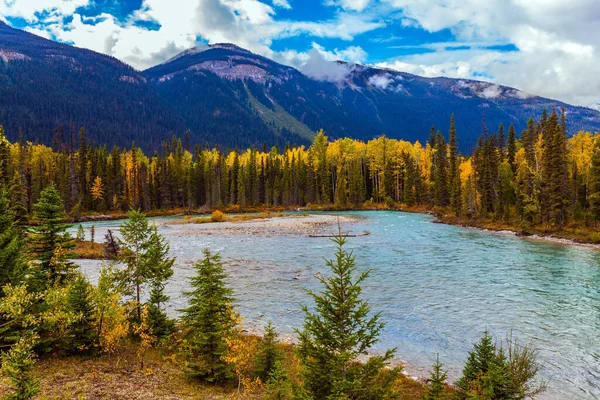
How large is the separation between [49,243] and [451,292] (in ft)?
86.2

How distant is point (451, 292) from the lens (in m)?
28.6

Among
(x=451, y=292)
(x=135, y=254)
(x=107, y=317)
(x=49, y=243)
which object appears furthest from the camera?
(x=451, y=292)

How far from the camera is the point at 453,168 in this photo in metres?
99.2

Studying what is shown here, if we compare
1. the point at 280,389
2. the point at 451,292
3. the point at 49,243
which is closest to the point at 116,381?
the point at 280,389

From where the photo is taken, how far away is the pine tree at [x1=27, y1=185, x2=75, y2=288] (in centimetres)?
1942

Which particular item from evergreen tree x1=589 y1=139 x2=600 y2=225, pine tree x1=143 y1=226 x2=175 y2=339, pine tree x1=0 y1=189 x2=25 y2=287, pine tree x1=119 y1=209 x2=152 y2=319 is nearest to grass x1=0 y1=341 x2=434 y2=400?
pine tree x1=143 y1=226 x2=175 y2=339

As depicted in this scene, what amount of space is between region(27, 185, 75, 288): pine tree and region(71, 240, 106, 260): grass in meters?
24.6

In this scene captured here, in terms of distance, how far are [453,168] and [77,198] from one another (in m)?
103

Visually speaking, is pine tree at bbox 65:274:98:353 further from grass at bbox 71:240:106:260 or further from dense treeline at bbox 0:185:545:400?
grass at bbox 71:240:106:260

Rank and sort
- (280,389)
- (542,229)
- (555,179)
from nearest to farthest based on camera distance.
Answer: (280,389) → (542,229) → (555,179)

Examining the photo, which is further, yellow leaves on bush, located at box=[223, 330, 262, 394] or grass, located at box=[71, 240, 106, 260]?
grass, located at box=[71, 240, 106, 260]

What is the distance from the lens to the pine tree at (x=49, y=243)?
19422 millimetres

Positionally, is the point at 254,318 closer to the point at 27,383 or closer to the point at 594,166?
the point at 27,383

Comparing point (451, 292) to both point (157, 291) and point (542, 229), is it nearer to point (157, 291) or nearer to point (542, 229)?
point (157, 291)
